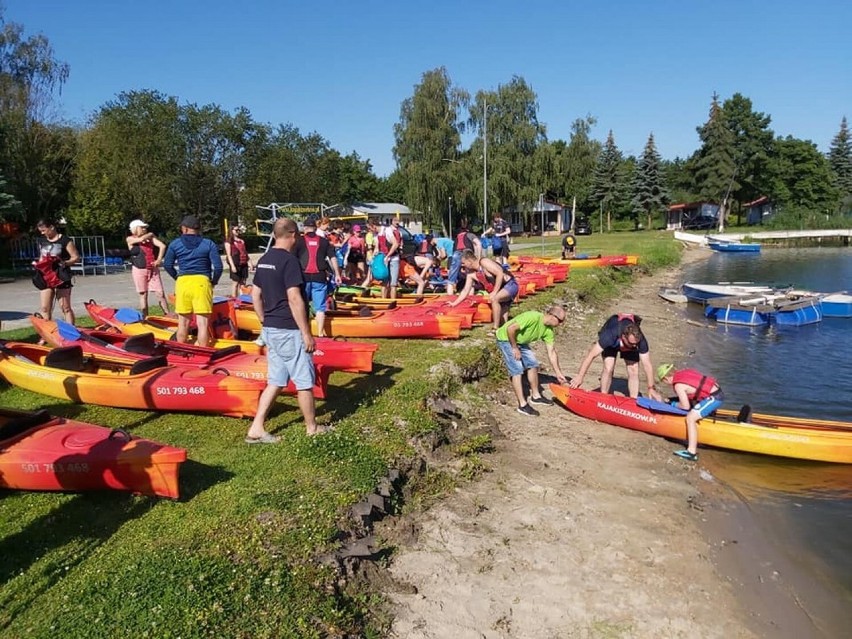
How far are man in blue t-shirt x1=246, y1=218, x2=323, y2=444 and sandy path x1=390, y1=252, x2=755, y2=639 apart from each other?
1.85 m

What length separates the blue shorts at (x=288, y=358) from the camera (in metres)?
5.68

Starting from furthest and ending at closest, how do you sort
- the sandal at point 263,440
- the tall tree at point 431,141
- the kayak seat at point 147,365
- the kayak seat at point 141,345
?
the tall tree at point 431,141 < the kayak seat at point 141,345 < the kayak seat at point 147,365 < the sandal at point 263,440

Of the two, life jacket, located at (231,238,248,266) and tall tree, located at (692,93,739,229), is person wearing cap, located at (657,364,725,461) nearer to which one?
life jacket, located at (231,238,248,266)

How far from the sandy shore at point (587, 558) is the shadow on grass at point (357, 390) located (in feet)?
5.62

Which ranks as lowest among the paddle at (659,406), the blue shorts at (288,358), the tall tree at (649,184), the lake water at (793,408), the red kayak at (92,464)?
the lake water at (793,408)

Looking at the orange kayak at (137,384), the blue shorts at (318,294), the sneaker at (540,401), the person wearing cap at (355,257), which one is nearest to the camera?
the orange kayak at (137,384)

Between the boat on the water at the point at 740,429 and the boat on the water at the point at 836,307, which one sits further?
the boat on the water at the point at 836,307

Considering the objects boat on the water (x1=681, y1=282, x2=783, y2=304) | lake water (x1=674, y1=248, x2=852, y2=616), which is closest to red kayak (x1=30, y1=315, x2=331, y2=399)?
lake water (x1=674, y1=248, x2=852, y2=616)

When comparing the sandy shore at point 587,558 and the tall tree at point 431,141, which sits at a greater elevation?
the tall tree at point 431,141

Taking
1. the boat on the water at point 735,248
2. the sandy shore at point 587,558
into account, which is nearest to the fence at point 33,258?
the sandy shore at point 587,558

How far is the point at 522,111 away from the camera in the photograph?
152ft

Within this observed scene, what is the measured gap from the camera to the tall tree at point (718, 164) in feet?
198

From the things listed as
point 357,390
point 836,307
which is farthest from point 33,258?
point 836,307

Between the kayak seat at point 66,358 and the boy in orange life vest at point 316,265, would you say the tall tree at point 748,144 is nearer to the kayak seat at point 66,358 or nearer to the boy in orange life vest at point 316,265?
the boy in orange life vest at point 316,265
